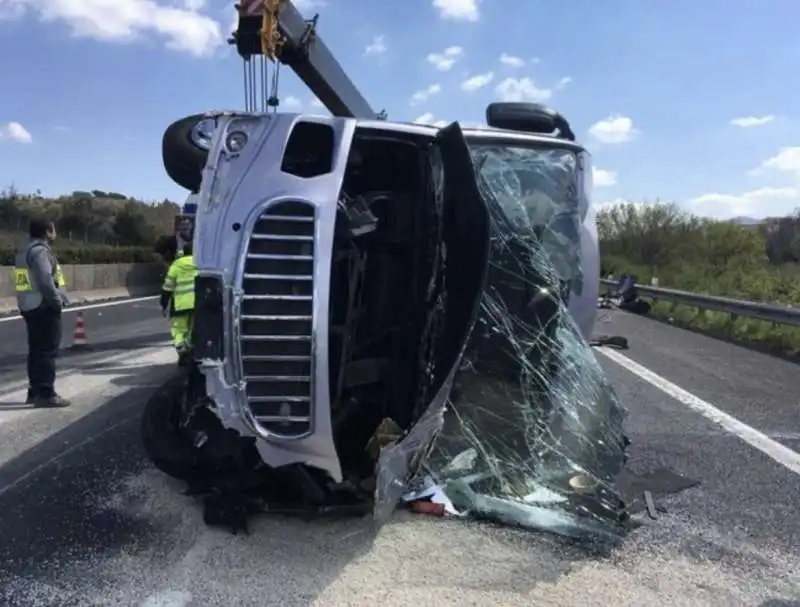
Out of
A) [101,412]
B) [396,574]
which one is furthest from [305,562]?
[101,412]

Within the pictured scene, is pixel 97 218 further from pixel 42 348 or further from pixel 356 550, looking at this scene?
pixel 356 550

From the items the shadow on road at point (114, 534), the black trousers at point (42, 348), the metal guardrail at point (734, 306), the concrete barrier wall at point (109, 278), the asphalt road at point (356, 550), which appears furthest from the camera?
the concrete barrier wall at point (109, 278)

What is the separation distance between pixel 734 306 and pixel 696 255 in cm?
2223

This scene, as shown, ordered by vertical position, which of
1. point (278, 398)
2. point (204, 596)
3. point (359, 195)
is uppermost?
point (359, 195)

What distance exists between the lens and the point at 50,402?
7.54 meters

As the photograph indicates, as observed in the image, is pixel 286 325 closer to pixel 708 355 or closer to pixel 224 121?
pixel 224 121

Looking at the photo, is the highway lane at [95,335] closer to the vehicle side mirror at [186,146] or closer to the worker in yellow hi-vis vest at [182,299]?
the worker in yellow hi-vis vest at [182,299]

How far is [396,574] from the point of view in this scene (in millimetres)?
3912

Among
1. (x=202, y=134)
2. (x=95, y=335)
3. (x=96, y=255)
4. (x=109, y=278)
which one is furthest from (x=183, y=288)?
(x=96, y=255)

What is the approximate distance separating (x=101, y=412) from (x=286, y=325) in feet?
13.6

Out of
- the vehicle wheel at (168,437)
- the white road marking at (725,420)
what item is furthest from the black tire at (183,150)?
the white road marking at (725,420)

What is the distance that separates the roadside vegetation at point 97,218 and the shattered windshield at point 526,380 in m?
32.1

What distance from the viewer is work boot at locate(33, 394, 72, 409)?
7500 mm

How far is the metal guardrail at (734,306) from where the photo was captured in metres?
12.9
